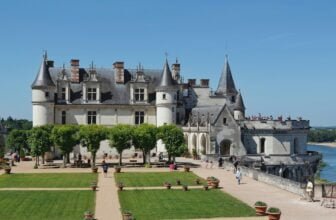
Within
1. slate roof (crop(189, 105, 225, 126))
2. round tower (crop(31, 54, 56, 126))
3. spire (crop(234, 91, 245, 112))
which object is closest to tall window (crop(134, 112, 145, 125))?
slate roof (crop(189, 105, 225, 126))

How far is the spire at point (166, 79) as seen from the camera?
61.8 m

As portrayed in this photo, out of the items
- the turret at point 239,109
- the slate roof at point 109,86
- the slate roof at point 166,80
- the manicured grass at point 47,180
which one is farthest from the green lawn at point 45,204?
the turret at point 239,109

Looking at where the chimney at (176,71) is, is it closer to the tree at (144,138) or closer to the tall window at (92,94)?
the tall window at (92,94)

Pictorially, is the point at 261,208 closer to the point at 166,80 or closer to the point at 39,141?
the point at 39,141

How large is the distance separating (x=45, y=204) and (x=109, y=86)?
36501mm

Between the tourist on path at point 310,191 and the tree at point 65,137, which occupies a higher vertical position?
the tree at point 65,137

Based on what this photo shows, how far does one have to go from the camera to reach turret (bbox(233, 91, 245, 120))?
64269mm

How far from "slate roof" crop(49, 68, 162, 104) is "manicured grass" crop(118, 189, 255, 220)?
30525mm

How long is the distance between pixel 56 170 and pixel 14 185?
11483 millimetres

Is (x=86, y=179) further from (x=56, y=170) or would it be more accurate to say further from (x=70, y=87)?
(x=70, y=87)

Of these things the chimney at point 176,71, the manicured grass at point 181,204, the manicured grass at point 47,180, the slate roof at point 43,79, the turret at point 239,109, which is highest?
the chimney at point 176,71

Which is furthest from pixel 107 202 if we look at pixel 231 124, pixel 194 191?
pixel 231 124

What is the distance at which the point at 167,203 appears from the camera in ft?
96.4

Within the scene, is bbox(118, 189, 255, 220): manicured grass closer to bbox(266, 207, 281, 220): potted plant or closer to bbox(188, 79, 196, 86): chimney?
bbox(266, 207, 281, 220): potted plant
